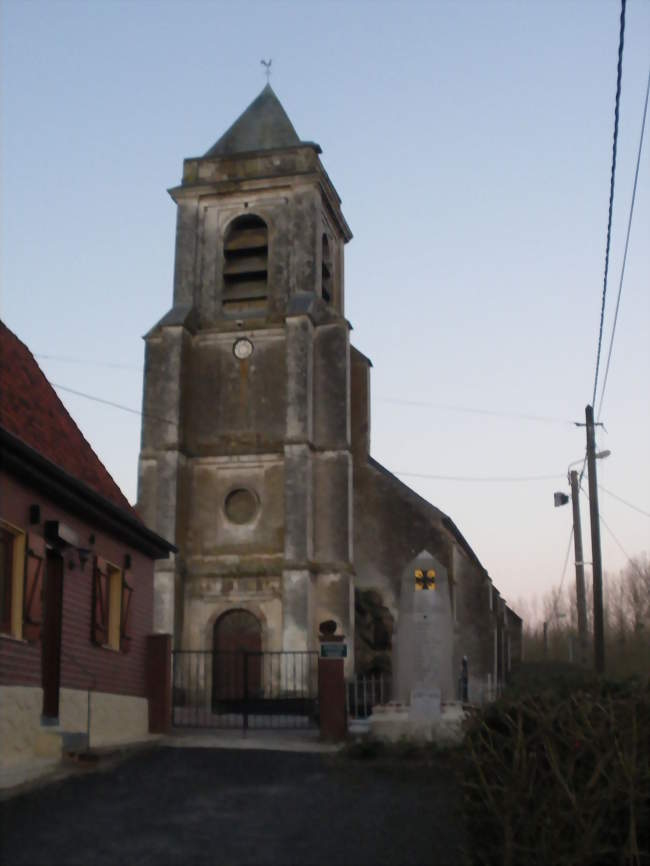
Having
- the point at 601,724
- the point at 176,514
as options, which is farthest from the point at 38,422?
the point at 176,514

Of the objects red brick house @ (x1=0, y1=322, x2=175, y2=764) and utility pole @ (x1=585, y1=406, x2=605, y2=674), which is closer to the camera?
red brick house @ (x1=0, y1=322, x2=175, y2=764)

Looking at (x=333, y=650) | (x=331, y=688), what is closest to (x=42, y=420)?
(x=333, y=650)

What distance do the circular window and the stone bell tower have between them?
41 mm

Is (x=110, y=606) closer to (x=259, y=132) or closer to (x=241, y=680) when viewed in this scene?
(x=241, y=680)

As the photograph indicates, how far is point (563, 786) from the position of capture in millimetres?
6523

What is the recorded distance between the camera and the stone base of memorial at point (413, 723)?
16.8 metres

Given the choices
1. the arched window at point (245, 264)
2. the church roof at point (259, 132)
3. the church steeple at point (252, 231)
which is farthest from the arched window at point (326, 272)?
the church roof at point (259, 132)

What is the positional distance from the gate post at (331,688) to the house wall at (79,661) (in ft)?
10.1

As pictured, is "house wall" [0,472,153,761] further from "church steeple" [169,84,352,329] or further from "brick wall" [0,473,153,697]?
"church steeple" [169,84,352,329]

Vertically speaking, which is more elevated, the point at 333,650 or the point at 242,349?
the point at 242,349

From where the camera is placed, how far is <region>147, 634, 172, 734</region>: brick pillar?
1873 centimetres

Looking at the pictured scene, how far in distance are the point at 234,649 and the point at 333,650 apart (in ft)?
41.4

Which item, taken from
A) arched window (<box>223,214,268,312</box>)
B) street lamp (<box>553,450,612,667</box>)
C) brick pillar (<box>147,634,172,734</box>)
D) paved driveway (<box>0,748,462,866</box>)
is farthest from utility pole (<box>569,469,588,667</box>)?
paved driveway (<box>0,748,462,866</box>)

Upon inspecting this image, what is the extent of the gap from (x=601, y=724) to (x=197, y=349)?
27.1 metres
